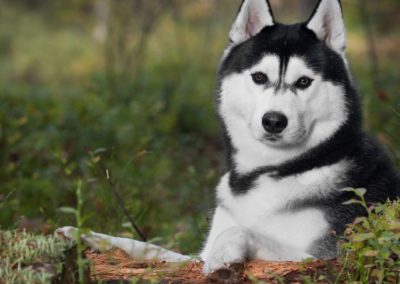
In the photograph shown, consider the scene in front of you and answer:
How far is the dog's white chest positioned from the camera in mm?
3369

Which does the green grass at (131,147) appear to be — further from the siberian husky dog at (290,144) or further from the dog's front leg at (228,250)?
the siberian husky dog at (290,144)

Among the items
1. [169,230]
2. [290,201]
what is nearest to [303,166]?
[290,201]

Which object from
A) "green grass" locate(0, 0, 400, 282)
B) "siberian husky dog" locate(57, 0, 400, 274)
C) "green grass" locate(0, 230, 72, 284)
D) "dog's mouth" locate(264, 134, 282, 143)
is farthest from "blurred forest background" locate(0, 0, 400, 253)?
"dog's mouth" locate(264, 134, 282, 143)

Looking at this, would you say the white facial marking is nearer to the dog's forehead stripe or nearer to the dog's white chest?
the dog's forehead stripe

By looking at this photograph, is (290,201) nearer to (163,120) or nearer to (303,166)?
(303,166)

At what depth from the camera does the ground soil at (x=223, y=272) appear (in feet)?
9.71

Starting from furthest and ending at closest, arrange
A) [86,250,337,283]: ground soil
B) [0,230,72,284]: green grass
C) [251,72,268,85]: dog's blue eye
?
[251,72,268,85]: dog's blue eye, [86,250,337,283]: ground soil, [0,230,72,284]: green grass

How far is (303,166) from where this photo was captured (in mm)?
3611

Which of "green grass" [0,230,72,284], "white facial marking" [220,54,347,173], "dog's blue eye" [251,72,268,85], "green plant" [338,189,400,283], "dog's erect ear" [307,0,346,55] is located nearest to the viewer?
"green grass" [0,230,72,284]

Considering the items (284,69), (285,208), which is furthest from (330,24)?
(285,208)

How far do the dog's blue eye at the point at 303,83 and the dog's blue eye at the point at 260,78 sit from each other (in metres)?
0.15

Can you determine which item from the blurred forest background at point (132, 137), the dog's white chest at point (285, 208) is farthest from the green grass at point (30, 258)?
the dog's white chest at point (285, 208)

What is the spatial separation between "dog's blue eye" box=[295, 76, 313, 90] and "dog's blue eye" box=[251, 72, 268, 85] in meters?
0.15

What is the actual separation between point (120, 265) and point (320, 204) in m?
0.93
